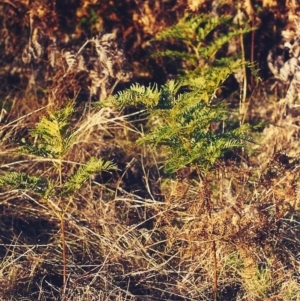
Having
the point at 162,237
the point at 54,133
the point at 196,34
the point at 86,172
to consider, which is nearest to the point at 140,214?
the point at 162,237

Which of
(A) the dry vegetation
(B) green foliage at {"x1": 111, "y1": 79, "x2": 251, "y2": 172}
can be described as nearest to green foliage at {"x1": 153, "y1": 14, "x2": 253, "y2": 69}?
(A) the dry vegetation

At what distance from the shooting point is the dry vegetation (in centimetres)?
391

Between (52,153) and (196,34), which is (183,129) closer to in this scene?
(52,153)

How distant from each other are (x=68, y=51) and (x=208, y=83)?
1305 millimetres

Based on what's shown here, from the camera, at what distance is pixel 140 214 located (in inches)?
175

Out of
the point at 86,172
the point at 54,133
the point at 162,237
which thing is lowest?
the point at 162,237

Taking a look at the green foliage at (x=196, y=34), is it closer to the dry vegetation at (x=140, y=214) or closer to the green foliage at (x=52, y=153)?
the dry vegetation at (x=140, y=214)

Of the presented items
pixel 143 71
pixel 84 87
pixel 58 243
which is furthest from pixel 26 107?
pixel 58 243

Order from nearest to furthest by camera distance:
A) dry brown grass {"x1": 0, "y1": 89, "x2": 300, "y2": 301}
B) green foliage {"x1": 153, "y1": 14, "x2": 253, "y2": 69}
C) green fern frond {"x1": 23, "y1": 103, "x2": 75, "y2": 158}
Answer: green fern frond {"x1": 23, "y1": 103, "x2": 75, "y2": 158}
dry brown grass {"x1": 0, "y1": 89, "x2": 300, "y2": 301}
green foliage {"x1": 153, "y1": 14, "x2": 253, "y2": 69}

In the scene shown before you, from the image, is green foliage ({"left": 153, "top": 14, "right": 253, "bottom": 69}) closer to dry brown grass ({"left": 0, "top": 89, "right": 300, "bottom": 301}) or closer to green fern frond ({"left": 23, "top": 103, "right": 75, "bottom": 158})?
dry brown grass ({"left": 0, "top": 89, "right": 300, "bottom": 301})

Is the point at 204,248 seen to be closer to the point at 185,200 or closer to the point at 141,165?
the point at 185,200

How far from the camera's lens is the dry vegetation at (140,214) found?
3906mm

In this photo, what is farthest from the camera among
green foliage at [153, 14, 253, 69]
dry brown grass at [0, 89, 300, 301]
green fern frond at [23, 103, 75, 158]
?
green foliage at [153, 14, 253, 69]

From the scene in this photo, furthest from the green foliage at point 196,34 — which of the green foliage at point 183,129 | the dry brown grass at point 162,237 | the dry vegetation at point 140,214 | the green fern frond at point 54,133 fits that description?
the green fern frond at point 54,133
